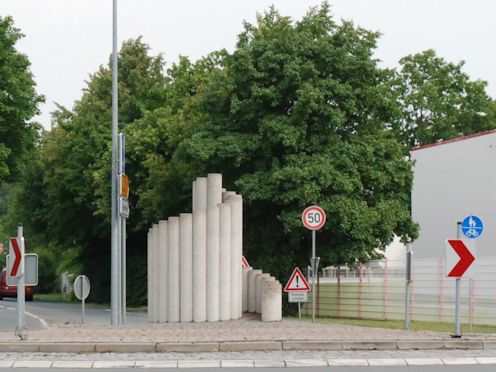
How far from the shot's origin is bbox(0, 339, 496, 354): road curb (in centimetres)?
1560

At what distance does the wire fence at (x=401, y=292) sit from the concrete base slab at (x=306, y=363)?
10.2 metres

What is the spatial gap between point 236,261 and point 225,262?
535 mm

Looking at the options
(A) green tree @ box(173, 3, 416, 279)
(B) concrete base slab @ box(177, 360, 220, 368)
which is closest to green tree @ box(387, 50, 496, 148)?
(A) green tree @ box(173, 3, 416, 279)

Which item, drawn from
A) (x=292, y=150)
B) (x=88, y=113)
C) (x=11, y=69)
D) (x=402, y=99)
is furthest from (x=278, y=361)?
(x=402, y=99)

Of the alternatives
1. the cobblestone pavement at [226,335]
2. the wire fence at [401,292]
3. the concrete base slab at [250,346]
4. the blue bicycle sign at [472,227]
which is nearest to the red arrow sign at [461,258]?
the cobblestone pavement at [226,335]

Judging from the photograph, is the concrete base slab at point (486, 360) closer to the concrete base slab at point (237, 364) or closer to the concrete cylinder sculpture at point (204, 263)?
the concrete base slab at point (237, 364)

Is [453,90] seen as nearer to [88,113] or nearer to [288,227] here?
[88,113]

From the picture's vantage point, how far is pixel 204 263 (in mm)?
25344

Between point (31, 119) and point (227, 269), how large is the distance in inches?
683

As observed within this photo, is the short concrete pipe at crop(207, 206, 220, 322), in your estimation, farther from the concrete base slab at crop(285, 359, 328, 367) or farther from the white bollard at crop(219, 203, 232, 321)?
the concrete base slab at crop(285, 359, 328, 367)

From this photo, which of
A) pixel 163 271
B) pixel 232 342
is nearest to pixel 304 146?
pixel 163 271

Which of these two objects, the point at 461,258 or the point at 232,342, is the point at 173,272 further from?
the point at 232,342

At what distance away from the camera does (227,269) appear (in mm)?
25375

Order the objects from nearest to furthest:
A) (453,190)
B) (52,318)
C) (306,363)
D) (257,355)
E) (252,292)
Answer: (306,363) < (257,355) < (252,292) < (52,318) < (453,190)
